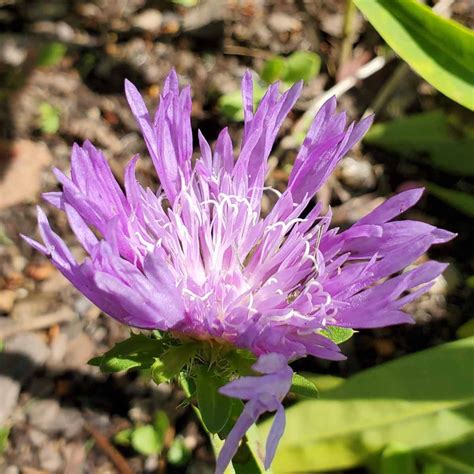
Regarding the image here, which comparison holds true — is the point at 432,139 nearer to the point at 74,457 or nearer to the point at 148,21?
the point at 148,21

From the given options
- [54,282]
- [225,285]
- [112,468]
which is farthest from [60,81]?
Answer: [225,285]

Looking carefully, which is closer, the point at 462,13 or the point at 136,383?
the point at 136,383

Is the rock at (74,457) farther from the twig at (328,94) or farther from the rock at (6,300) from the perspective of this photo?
the twig at (328,94)

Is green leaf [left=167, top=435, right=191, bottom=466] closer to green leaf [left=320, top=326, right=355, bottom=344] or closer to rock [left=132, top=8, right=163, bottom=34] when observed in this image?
green leaf [left=320, top=326, right=355, bottom=344]

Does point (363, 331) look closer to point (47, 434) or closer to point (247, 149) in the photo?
point (47, 434)

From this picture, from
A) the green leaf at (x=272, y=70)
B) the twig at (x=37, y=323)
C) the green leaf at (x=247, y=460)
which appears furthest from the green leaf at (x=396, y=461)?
the green leaf at (x=272, y=70)

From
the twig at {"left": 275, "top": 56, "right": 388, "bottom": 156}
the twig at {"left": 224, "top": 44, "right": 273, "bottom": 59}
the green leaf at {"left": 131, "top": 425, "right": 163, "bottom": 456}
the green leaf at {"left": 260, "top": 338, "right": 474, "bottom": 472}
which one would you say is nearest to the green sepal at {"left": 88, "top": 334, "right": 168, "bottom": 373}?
the green leaf at {"left": 260, "top": 338, "right": 474, "bottom": 472}
